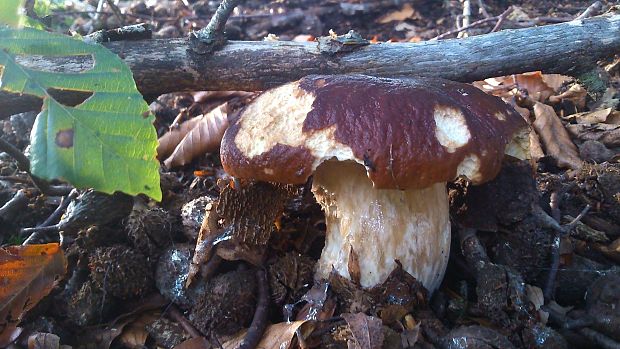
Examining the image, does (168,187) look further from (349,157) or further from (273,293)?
(349,157)

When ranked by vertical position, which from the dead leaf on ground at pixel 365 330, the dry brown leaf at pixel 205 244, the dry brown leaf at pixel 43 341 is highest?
the dry brown leaf at pixel 205 244

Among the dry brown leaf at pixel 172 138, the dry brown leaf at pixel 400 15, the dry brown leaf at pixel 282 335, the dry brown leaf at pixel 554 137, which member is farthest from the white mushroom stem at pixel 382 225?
the dry brown leaf at pixel 400 15

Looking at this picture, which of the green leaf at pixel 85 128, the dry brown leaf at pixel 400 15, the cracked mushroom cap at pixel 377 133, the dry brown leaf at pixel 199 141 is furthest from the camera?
the dry brown leaf at pixel 400 15

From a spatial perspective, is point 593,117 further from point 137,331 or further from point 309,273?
point 137,331

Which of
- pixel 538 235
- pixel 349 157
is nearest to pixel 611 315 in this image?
pixel 538 235

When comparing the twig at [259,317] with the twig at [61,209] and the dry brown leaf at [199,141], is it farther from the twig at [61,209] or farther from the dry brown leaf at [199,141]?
the dry brown leaf at [199,141]

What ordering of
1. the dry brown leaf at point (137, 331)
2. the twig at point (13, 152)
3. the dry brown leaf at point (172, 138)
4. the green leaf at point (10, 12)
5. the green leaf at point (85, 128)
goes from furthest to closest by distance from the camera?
the dry brown leaf at point (172, 138)
the dry brown leaf at point (137, 331)
the twig at point (13, 152)
the green leaf at point (10, 12)
the green leaf at point (85, 128)

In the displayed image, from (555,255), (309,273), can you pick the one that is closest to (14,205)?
(309,273)
